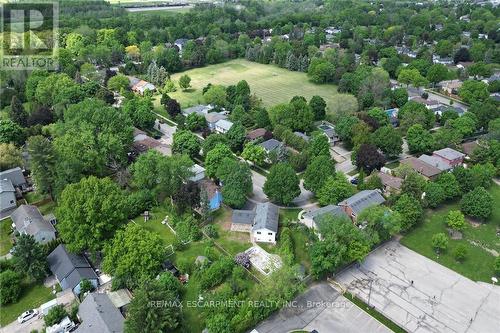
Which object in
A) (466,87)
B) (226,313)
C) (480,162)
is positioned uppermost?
(466,87)

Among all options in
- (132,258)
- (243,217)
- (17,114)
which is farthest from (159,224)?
(17,114)

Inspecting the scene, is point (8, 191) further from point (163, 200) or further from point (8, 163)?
point (163, 200)

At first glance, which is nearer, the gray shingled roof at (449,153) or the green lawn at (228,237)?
the green lawn at (228,237)

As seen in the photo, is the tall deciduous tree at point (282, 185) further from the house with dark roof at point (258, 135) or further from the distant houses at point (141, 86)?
the distant houses at point (141, 86)

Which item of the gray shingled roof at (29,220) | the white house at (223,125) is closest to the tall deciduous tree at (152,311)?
the gray shingled roof at (29,220)

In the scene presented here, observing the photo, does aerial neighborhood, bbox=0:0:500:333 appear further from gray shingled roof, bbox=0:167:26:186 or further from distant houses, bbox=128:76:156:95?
distant houses, bbox=128:76:156:95

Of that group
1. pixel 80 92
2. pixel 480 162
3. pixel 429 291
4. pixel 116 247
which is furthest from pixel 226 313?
pixel 80 92
